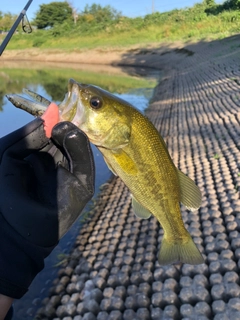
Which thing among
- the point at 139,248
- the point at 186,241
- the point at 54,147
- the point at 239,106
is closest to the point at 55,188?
the point at 54,147

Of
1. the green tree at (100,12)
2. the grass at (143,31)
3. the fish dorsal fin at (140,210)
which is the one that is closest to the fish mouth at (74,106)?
the fish dorsal fin at (140,210)

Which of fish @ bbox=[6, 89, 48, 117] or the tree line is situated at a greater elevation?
the tree line

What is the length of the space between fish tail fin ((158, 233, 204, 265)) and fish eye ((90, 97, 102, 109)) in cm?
106

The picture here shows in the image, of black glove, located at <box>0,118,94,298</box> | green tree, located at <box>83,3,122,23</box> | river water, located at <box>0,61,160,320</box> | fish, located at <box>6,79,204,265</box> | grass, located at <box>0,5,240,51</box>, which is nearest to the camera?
black glove, located at <box>0,118,94,298</box>

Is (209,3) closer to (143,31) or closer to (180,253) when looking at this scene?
(143,31)

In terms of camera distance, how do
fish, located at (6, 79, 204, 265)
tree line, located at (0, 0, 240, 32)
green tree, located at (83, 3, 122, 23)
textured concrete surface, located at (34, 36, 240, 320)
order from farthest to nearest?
green tree, located at (83, 3, 122, 23) → tree line, located at (0, 0, 240, 32) → textured concrete surface, located at (34, 36, 240, 320) → fish, located at (6, 79, 204, 265)

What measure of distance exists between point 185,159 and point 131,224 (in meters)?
2.40

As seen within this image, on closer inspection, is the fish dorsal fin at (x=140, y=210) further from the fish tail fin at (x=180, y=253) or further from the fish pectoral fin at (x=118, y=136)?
the fish pectoral fin at (x=118, y=136)

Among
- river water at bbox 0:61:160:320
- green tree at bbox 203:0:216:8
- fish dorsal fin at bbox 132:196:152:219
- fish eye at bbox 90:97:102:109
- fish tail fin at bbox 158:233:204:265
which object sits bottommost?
river water at bbox 0:61:160:320

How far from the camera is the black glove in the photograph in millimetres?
1944

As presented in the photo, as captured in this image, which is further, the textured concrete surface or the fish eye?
the textured concrete surface

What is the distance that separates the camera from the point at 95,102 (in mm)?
2070

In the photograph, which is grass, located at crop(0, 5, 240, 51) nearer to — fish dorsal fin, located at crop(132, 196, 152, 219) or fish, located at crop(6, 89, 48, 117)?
fish dorsal fin, located at crop(132, 196, 152, 219)

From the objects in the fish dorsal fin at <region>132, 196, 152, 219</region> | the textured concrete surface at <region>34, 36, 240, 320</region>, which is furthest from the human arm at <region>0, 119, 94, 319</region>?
the textured concrete surface at <region>34, 36, 240, 320</region>
